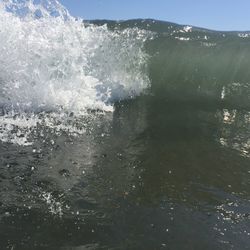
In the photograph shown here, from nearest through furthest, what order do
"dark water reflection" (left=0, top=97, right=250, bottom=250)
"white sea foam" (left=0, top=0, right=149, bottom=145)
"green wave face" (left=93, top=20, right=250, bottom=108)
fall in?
"dark water reflection" (left=0, top=97, right=250, bottom=250)
"white sea foam" (left=0, top=0, right=149, bottom=145)
"green wave face" (left=93, top=20, right=250, bottom=108)

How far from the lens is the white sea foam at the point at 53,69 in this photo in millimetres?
9492

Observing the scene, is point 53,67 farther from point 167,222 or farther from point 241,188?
point 167,222

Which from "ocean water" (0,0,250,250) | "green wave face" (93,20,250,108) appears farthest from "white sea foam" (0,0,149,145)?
"green wave face" (93,20,250,108)

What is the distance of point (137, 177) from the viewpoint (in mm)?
5648

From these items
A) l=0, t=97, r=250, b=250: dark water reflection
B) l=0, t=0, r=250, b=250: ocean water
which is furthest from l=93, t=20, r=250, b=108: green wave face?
l=0, t=97, r=250, b=250: dark water reflection

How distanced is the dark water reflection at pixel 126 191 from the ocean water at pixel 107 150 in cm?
2

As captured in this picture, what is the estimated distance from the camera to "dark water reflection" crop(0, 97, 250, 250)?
3.99 m

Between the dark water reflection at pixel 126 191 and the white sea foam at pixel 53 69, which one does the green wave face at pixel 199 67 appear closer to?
the white sea foam at pixel 53 69

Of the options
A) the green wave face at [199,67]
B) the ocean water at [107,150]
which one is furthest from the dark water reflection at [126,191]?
the green wave face at [199,67]

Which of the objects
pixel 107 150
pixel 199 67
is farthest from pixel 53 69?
pixel 199 67

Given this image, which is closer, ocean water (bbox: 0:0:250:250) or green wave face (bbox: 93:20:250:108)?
ocean water (bbox: 0:0:250:250)

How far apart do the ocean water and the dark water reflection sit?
15 millimetres

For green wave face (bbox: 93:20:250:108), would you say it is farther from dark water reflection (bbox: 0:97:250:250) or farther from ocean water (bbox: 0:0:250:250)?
dark water reflection (bbox: 0:97:250:250)

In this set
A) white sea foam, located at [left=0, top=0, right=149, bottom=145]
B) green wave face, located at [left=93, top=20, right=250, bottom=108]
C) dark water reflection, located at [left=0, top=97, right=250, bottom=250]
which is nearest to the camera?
dark water reflection, located at [left=0, top=97, right=250, bottom=250]
